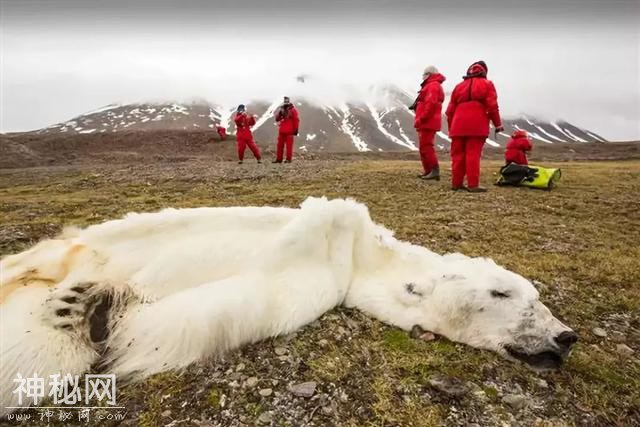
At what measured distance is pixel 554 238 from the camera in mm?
6215

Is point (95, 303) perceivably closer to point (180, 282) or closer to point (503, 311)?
point (180, 282)

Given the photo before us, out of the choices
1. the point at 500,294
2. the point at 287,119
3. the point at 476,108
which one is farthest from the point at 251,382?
the point at 287,119

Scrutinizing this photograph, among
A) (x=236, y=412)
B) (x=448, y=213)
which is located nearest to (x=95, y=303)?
(x=236, y=412)

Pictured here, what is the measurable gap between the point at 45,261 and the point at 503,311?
12.4 ft

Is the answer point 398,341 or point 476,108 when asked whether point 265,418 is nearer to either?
point 398,341

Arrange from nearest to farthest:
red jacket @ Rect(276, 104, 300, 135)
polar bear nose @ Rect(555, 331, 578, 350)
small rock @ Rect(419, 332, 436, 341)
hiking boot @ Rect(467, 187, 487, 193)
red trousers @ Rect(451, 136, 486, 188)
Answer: polar bear nose @ Rect(555, 331, 578, 350), small rock @ Rect(419, 332, 436, 341), red trousers @ Rect(451, 136, 486, 188), hiking boot @ Rect(467, 187, 487, 193), red jacket @ Rect(276, 104, 300, 135)

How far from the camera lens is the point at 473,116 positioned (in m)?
9.41

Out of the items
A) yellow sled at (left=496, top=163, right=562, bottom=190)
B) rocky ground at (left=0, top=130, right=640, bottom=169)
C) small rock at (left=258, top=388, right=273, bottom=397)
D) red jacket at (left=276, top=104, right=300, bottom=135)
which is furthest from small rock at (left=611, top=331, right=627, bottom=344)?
rocky ground at (left=0, top=130, right=640, bottom=169)

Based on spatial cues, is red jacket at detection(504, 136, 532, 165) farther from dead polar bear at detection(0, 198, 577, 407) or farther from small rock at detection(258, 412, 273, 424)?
small rock at detection(258, 412, 273, 424)

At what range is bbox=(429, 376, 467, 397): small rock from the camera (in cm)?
264

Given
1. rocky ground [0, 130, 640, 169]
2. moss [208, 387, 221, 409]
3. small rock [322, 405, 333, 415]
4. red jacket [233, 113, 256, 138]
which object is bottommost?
rocky ground [0, 130, 640, 169]

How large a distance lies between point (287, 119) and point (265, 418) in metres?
15.4

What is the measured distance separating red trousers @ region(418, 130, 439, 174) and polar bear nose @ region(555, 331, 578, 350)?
887 centimetres

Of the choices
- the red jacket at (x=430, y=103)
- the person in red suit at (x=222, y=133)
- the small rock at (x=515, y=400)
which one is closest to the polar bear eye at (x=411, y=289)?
the small rock at (x=515, y=400)
